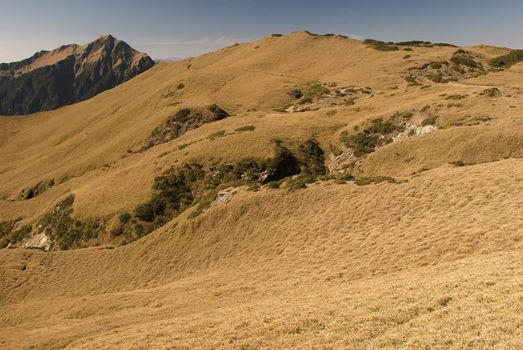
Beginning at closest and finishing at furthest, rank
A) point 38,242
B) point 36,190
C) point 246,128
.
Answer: point 38,242
point 246,128
point 36,190

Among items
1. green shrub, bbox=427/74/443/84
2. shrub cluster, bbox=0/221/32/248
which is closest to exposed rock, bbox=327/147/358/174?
green shrub, bbox=427/74/443/84

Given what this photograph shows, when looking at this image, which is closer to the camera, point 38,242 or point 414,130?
point 414,130

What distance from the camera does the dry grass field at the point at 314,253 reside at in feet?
50.7

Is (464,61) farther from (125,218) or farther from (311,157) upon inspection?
(125,218)

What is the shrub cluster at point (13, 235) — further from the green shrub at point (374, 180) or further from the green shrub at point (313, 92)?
the green shrub at point (313, 92)

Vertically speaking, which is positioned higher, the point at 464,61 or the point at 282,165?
the point at 464,61

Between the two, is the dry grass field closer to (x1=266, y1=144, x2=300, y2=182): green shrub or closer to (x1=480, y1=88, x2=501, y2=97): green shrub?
(x1=480, y1=88, x2=501, y2=97): green shrub

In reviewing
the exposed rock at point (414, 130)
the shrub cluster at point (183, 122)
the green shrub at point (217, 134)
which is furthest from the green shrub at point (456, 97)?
the shrub cluster at point (183, 122)

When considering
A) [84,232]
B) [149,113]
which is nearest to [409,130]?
[84,232]

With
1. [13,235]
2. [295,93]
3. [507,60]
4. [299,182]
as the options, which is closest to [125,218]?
[299,182]

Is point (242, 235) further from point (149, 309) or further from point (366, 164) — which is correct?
point (366, 164)

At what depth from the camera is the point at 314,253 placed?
92.4 feet

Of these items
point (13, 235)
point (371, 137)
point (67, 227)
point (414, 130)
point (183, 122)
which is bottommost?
point (13, 235)

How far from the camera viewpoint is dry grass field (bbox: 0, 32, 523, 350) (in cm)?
1545
